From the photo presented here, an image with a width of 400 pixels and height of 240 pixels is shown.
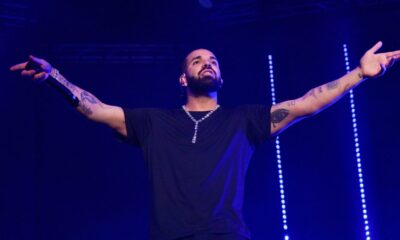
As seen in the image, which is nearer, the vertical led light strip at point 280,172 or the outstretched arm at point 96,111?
the outstretched arm at point 96,111

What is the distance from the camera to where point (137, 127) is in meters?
2.89

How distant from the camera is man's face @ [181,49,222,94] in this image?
3.08m

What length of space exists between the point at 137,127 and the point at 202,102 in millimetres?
449

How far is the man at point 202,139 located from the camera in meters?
2.48

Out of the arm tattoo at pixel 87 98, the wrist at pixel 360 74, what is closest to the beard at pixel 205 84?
the arm tattoo at pixel 87 98

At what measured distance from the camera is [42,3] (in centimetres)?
496

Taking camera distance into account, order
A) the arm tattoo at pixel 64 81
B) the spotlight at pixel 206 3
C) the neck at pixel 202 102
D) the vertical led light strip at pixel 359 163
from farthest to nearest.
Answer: the spotlight at pixel 206 3 < the vertical led light strip at pixel 359 163 < the neck at pixel 202 102 < the arm tattoo at pixel 64 81

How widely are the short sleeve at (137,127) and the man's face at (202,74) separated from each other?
15.2 inches

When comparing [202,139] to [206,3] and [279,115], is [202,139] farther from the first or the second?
[206,3]

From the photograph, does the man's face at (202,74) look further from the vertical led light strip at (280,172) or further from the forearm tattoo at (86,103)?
the vertical led light strip at (280,172)

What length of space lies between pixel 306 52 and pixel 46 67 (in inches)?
130

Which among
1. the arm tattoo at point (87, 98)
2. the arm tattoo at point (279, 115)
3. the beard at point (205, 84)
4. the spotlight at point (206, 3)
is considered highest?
the spotlight at point (206, 3)

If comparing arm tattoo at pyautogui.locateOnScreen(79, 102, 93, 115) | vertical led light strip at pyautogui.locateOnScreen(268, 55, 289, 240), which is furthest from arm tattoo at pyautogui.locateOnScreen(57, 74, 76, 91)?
vertical led light strip at pyautogui.locateOnScreen(268, 55, 289, 240)

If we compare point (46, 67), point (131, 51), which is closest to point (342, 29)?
point (131, 51)
